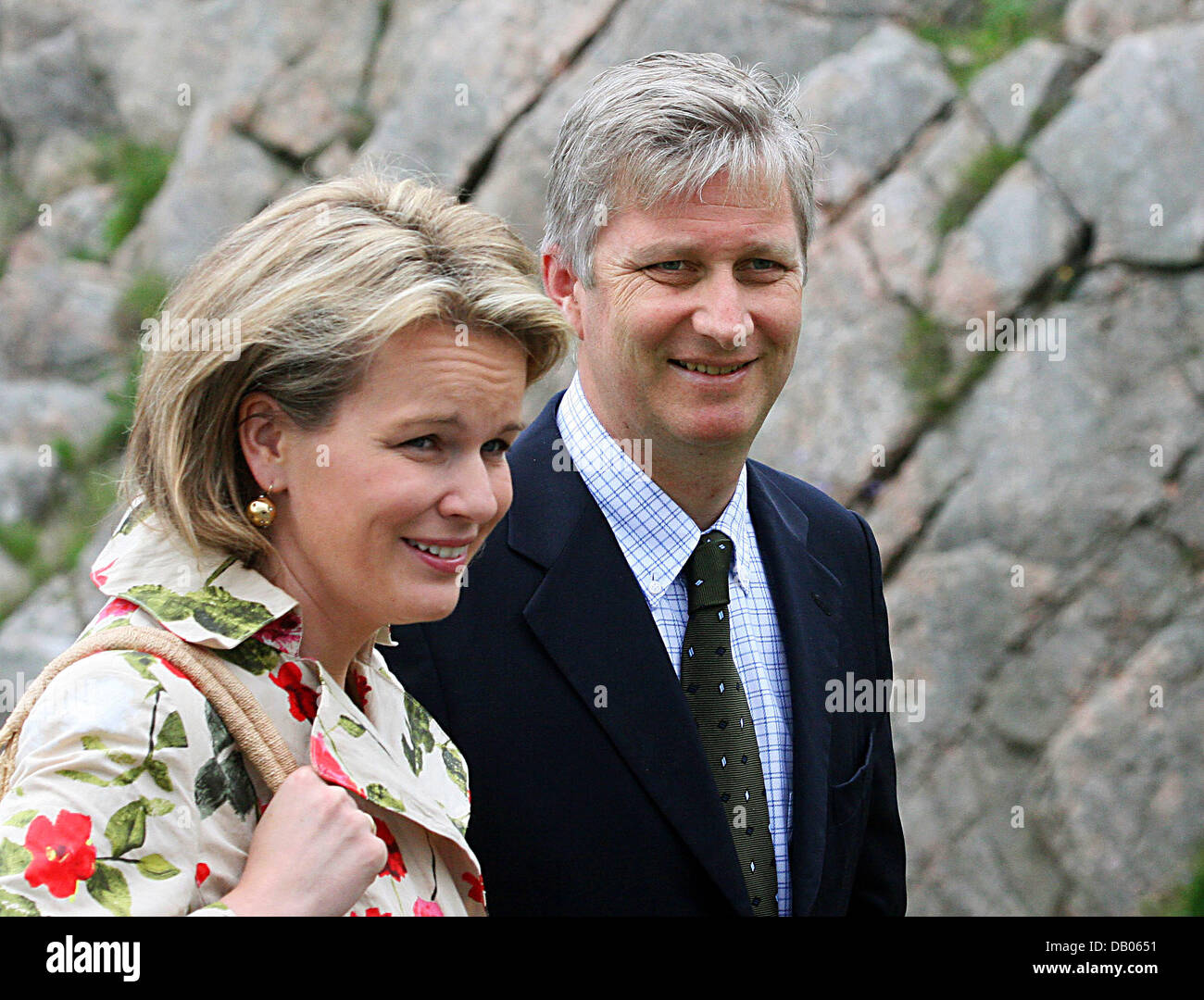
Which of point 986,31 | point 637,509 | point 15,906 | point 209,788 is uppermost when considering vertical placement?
point 986,31

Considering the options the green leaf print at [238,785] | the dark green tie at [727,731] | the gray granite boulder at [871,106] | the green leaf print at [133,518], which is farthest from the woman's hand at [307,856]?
the gray granite boulder at [871,106]

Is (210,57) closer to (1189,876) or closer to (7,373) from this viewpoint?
(7,373)

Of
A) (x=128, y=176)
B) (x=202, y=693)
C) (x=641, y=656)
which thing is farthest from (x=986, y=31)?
(x=202, y=693)

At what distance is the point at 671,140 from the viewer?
247cm

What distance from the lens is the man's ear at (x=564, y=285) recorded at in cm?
271

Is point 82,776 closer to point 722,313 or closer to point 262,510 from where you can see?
point 262,510

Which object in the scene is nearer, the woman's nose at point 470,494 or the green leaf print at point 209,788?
the green leaf print at point 209,788

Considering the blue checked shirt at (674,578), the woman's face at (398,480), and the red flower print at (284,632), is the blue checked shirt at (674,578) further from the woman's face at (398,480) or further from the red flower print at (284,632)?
the red flower print at (284,632)

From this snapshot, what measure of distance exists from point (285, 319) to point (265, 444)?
0.19m

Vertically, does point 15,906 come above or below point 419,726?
below

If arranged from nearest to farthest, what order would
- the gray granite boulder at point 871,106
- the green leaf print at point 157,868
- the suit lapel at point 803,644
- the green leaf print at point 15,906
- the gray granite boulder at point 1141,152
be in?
1. the green leaf print at point 15,906
2. the green leaf print at point 157,868
3. the suit lapel at point 803,644
4. the gray granite boulder at point 1141,152
5. the gray granite boulder at point 871,106

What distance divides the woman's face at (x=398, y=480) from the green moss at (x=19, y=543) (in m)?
7.40
